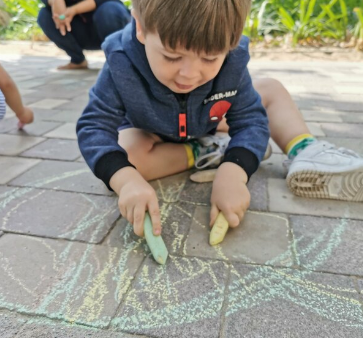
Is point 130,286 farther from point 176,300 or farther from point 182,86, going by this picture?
point 182,86

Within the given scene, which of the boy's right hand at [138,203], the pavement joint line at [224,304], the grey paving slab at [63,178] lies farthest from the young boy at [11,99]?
the pavement joint line at [224,304]

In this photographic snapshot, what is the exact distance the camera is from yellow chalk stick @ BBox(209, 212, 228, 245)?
38.4 inches

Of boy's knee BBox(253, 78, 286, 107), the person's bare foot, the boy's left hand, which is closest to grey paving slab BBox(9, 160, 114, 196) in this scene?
the boy's left hand

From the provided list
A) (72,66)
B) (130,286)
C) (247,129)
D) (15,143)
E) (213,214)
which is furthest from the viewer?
(72,66)

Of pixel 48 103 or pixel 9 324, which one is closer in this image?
pixel 9 324

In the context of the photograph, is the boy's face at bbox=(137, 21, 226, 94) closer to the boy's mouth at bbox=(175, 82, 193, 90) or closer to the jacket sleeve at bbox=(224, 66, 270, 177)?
the boy's mouth at bbox=(175, 82, 193, 90)

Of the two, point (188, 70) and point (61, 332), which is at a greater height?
point (188, 70)

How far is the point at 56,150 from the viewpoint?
1604mm

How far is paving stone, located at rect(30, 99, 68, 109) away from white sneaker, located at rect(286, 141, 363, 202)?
5.20 ft

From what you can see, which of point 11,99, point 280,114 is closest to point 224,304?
point 280,114

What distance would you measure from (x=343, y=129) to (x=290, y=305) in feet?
4.12

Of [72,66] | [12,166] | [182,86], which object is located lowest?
[72,66]

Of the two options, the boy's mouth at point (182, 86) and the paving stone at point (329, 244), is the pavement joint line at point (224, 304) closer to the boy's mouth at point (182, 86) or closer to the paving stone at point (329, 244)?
the paving stone at point (329, 244)

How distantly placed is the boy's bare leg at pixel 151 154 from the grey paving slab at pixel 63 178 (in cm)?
14
